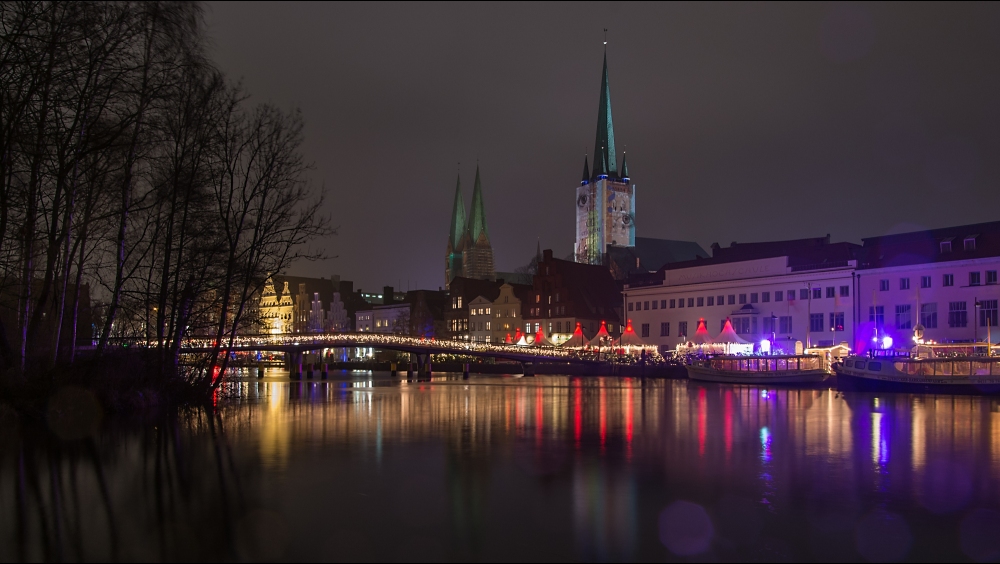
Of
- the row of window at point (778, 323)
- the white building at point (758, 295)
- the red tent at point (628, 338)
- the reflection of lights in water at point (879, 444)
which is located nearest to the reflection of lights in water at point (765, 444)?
the reflection of lights in water at point (879, 444)

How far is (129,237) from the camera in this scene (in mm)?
27953

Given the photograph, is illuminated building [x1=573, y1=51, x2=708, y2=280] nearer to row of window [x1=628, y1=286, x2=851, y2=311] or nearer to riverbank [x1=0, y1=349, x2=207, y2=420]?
row of window [x1=628, y1=286, x2=851, y2=311]

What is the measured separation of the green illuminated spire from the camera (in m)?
187

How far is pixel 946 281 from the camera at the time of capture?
220 ft

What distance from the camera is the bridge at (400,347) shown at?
71.9 meters

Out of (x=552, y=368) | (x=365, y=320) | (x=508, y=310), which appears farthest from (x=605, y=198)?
(x=552, y=368)

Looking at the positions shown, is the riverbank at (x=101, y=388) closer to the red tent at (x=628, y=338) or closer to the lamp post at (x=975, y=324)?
the lamp post at (x=975, y=324)

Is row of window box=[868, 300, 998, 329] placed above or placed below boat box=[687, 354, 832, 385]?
above

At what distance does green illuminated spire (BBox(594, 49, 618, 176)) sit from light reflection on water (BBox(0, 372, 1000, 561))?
165165 mm

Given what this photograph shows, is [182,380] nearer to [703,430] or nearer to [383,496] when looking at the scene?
[703,430]

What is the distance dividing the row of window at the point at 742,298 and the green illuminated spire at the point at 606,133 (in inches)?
3876

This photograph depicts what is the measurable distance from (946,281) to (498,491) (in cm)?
6267

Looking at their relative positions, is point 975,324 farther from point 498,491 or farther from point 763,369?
point 498,491

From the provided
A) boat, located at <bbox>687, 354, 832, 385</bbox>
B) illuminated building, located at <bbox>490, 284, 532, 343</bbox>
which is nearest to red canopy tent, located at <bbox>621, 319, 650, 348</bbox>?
boat, located at <bbox>687, 354, 832, 385</bbox>
